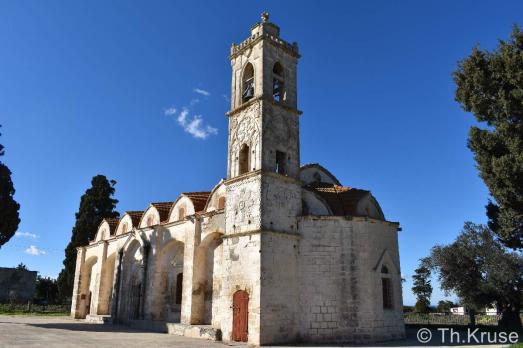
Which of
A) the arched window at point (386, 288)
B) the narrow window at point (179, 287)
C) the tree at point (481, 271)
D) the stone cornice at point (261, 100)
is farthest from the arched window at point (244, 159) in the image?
the tree at point (481, 271)

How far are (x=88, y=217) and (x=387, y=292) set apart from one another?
2855 cm

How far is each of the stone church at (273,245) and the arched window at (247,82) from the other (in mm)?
52

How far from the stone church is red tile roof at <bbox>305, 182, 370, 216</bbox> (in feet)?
0.17

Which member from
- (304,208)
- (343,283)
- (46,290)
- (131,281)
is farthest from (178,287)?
(46,290)

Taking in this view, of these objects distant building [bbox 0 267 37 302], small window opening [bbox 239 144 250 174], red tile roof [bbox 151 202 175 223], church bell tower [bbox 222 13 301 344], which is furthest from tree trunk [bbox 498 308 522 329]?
distant building [bbox 0 267 37 302]

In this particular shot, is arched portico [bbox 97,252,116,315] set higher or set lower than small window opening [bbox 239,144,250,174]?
lower

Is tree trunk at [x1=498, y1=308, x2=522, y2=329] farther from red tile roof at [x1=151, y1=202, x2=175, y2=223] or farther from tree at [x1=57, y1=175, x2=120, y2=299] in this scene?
tree at [x1=57, y1=175, x2=120, y2=299]

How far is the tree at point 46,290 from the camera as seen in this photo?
5300cm

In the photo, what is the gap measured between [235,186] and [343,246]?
528 centimetres

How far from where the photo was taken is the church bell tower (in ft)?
53.3

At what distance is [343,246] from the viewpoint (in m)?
17.5

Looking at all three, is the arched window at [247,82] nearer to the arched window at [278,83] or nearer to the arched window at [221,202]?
the arched window at [278,83]

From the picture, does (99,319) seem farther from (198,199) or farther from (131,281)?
(198,199)

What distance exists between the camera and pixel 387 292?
60.1ft
